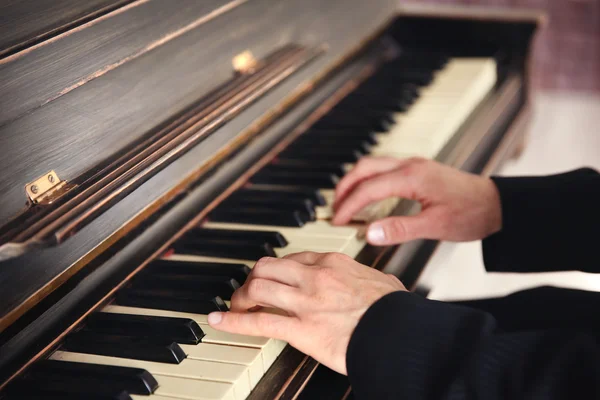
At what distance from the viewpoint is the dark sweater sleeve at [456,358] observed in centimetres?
100

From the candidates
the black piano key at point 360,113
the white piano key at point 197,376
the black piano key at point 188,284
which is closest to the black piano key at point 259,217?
the black piano key at point 188,284

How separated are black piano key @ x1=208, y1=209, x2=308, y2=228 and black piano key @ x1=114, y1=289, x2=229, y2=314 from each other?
0.29 meters

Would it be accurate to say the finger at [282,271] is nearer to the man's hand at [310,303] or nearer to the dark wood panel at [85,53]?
the man's hand at [310,303]

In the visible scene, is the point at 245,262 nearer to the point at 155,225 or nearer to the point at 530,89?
the point at 155,225

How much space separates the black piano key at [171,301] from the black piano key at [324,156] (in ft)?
2.03

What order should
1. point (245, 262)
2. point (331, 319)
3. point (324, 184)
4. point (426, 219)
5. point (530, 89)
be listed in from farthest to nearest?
point (530, 89), point (324, 184), point (426, 219), point (245, 262), point (331, 319)

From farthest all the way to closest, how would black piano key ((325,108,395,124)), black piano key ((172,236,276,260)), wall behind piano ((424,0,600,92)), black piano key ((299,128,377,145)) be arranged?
wall behind piano ((424,0,600,92))
black piano key ((325,108,395,124))
black piano key ((299,128,377,145))
black piano key ((172,236,276,260))

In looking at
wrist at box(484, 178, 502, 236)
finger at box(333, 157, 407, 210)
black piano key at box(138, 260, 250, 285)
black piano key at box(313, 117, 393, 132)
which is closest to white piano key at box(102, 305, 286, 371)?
black piano key at box(138, 260, 250, 285)

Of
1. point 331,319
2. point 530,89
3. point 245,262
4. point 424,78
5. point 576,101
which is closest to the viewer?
point 331,319

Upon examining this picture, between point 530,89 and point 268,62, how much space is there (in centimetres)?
110

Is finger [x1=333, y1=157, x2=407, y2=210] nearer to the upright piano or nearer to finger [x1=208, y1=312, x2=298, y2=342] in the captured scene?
the upright piano

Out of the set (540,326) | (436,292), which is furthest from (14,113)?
(436,292)

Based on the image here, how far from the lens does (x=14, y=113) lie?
1096mm

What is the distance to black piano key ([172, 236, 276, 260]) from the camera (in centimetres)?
136
